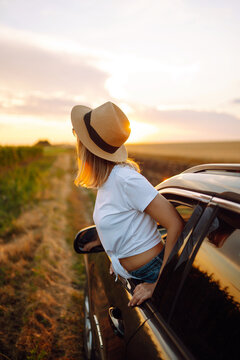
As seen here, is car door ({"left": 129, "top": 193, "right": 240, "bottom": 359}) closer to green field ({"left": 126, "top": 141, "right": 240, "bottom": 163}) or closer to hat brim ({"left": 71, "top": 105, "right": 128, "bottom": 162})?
hat brim ({"left": 71, "top": 105, "right": 128, "bottom": 162})

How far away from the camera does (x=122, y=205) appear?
1.50 metres

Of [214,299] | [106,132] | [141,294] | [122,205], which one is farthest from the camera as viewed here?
[106,132]

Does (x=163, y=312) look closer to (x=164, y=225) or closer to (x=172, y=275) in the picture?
(x=172, y=275)

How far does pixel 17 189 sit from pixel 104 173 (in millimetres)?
8546

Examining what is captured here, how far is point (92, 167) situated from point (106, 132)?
0.25 metres

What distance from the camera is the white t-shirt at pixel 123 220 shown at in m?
1.47

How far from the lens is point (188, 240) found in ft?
3.87

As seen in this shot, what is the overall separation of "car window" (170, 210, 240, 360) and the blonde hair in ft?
2.57

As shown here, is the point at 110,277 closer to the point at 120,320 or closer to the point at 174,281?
the point at 120,320

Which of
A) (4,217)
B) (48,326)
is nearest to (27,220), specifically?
(4,217)

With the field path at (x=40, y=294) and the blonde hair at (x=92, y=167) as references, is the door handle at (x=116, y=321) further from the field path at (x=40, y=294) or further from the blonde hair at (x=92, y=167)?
the field path at (x=40, y=294)

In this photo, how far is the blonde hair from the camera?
1688 mm

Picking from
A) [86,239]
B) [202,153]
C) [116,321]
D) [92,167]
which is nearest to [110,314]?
[116,321]

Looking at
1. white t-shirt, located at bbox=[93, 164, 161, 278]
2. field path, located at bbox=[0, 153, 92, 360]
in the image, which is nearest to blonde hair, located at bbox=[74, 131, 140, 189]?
white t-shirt, located at bbox=[93, 164, 161, 278]
